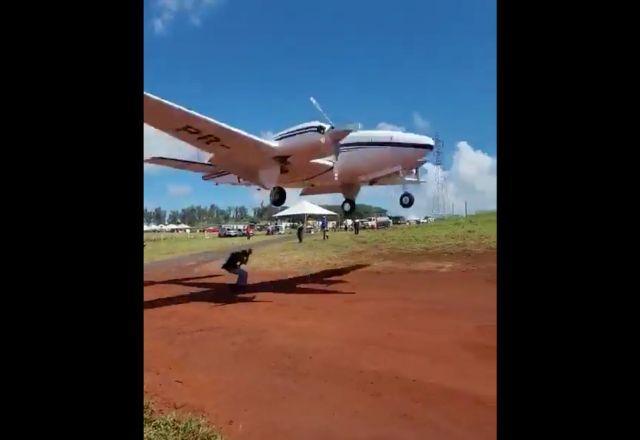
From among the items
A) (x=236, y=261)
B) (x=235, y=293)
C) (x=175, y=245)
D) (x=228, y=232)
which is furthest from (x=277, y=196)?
(x=228, y=232)

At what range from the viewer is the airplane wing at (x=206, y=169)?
18.6 metres

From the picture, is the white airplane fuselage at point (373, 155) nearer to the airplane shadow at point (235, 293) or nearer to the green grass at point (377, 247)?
the green grass at point (377, 247)

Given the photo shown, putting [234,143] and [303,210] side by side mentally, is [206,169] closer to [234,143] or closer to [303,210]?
[303,210]

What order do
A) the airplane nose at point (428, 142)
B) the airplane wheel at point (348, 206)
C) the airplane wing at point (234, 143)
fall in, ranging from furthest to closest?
the airplane wheel at point (348, 206) < the airplane nose at point (428, 142) < the airplane wing at point (234, 143)

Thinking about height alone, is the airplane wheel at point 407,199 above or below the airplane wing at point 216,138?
below

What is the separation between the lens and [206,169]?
19953 mm

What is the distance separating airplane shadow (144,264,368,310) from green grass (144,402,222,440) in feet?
19.6

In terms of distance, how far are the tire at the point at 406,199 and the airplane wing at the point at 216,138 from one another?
9316 mm

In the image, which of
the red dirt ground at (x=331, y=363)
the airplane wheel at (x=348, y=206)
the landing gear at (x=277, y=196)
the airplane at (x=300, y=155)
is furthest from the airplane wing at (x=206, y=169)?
the red dirt ground at (x=331, y=363)

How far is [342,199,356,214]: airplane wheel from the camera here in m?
21.5
